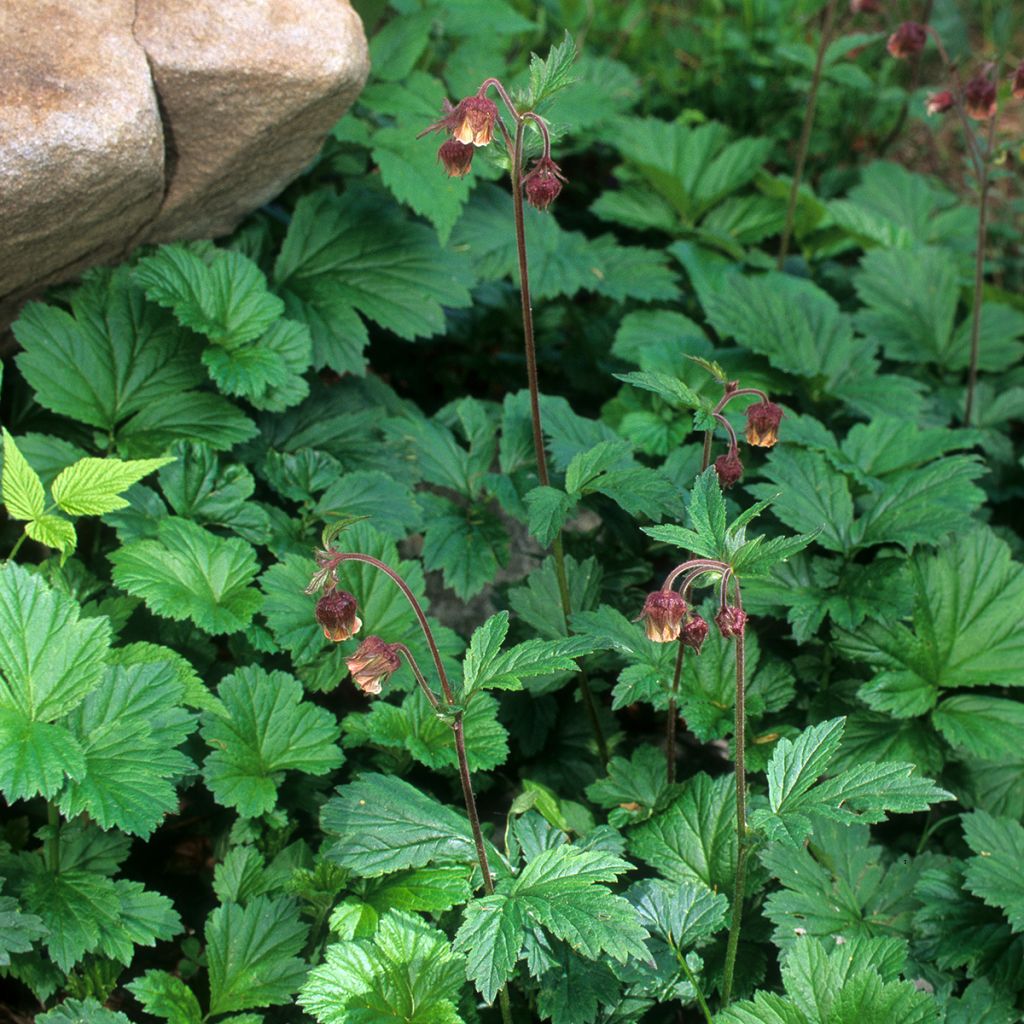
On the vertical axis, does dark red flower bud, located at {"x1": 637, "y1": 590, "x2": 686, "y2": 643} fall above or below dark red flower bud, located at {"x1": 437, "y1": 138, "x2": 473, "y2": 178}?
below

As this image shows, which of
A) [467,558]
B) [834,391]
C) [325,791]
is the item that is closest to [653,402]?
[834,391]

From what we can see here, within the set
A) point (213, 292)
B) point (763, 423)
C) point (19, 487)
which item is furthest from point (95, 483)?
point (763, 423)

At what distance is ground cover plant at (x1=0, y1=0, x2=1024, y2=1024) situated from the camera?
207cm

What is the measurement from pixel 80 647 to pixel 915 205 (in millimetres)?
3593

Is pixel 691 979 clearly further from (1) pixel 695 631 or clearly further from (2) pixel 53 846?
(2) pixel 53 846

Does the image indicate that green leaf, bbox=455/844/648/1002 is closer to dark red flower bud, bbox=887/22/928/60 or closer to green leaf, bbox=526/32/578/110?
green leaf, bbox=526/32/578/110

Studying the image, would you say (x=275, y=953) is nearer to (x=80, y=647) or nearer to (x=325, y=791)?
(x=325, y=791)

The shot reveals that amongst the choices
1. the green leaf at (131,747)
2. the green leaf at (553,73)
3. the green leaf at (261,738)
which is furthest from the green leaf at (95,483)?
the green leaf at (553,73)

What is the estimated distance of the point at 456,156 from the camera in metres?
2.16

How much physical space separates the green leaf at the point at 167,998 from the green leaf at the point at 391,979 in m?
0.27

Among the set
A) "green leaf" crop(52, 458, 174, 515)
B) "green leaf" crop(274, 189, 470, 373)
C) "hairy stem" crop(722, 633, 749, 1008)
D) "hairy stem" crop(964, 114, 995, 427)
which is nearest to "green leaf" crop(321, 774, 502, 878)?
"hairy stem" crop(722, 633, 749, 1008)

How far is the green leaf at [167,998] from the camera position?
2.11 meters

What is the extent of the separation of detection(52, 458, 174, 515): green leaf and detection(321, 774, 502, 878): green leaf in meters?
0.80

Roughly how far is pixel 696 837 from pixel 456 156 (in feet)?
4.93
